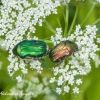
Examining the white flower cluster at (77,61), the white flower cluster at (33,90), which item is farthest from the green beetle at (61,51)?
the white flower cluster at (33,90)

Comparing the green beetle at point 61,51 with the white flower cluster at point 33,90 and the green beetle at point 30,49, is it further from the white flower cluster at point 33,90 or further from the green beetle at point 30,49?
the white flower cluster at point 33,90

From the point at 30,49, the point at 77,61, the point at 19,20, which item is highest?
the point at 19,20

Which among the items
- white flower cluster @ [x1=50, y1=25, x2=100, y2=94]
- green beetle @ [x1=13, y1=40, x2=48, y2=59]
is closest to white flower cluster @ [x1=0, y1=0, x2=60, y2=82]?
green beetle @ [x1=13, y1=40, x2=48, y2=59]

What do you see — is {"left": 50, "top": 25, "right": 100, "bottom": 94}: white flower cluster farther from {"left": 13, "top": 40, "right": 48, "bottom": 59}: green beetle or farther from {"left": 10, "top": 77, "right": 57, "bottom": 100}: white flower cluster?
{"left": 10, "top": 77, "right": 57, "bottom": 100}: white flower cluster

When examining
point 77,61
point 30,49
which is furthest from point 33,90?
Result: point 77,61

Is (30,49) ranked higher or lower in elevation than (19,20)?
lower

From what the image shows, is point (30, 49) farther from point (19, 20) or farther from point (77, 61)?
point (77, 61)

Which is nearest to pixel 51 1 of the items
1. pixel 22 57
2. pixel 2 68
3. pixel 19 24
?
pixel 19 24
